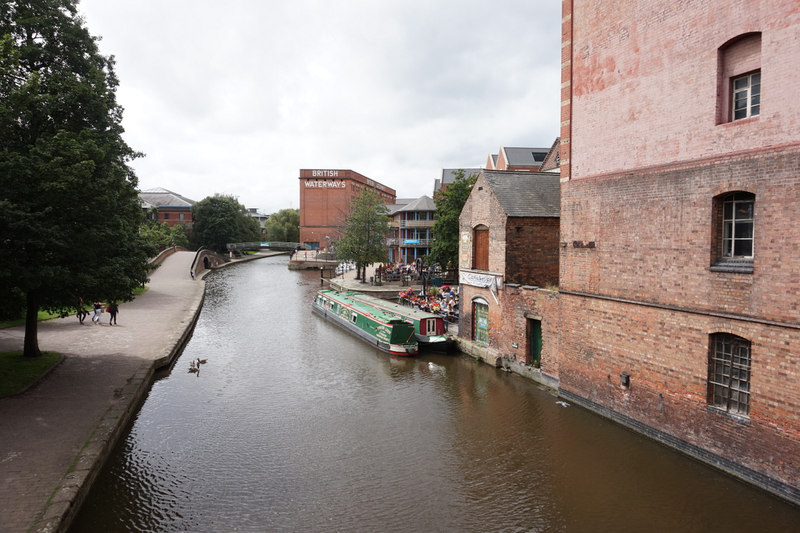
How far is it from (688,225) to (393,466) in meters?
6.79

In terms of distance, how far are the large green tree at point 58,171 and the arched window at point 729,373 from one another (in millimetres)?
12216

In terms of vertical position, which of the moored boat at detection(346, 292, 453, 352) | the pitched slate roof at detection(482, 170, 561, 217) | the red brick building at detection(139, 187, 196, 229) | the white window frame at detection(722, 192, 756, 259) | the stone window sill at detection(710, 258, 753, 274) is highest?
the red brick building at detection(139, 187, 196, 229)

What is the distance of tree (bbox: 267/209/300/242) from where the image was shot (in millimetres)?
83062

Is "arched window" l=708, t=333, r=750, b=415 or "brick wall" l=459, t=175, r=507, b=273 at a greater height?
"brick wall" l=459, t=175, r=507, b=273

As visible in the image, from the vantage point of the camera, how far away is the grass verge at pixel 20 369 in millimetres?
10859

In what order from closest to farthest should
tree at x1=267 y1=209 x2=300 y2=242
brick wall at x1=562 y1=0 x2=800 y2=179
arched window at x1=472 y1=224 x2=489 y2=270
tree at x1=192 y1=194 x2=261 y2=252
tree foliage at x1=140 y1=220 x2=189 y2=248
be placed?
brick wall at x1=562 y1=0 x2=800 y2=179 < arched window at x1=472 y1=224 x2=489 y2=270 < tree foliage at x1=140 y1=220 x2=189 y2=248 < tree at x1=192 y1=194 x2=261 y2=252 < tree at x1=267 y1=209 x2=300 y2=242

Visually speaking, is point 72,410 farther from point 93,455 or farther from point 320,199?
point 320,199

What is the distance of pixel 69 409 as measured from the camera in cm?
991

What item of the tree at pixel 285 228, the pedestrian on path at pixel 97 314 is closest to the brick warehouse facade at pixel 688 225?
the pedestrian on path at pixel 97 314

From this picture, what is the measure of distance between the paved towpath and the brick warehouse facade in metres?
9.74

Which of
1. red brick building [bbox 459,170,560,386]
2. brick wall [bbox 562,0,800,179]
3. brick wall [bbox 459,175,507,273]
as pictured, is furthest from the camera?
brick wall [bbox 459,175,507,273]

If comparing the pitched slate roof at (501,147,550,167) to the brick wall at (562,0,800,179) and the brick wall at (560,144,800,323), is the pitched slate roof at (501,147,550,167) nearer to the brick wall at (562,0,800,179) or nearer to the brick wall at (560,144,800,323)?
the brick wall at (562,0,800,179)

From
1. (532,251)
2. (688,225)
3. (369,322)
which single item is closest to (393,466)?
(688,225)

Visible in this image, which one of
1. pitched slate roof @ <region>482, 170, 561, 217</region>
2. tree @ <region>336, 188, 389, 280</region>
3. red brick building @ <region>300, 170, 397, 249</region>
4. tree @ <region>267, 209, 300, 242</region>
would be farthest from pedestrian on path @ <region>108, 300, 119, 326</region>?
tree @ <region>267, 209, 300, 242</region>
